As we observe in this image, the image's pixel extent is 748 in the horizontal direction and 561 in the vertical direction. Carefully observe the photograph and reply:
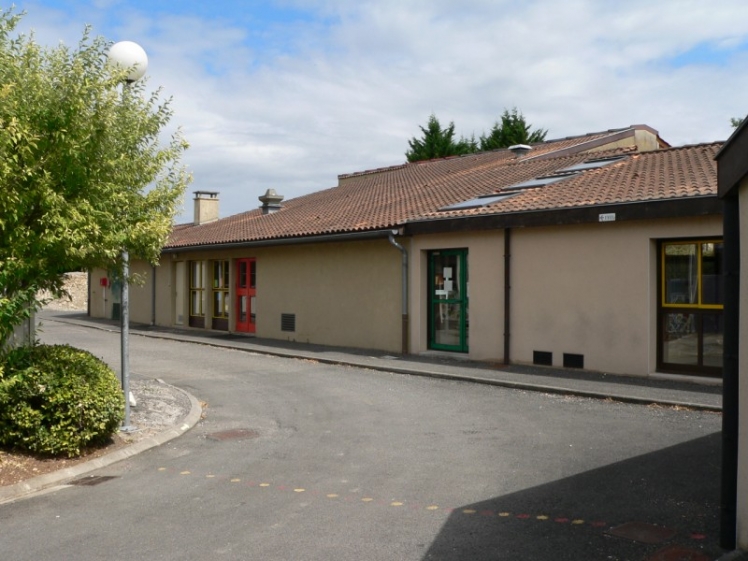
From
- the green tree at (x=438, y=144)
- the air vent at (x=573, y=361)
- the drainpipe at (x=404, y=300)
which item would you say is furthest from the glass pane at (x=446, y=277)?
the green tree at (x=438, y=144)

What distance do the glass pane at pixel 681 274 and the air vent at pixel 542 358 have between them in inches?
93.8

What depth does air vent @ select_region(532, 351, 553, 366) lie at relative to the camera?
14.2 meters

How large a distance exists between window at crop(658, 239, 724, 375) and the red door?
12.6 meters

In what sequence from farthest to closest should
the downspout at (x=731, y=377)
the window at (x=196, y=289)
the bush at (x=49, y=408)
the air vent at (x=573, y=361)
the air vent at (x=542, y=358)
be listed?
the window at (x=196, y=289), the air vent at (x=542, y=358), the air vent at (x=573, y=361), the bush at (x=49, y=408), the downspout at (x=731, y=377)

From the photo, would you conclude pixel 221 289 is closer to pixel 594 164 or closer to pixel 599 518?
pixel 594 164

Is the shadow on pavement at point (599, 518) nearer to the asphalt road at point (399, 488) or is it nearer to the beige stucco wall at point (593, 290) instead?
the asphalt road at point (399, 488)

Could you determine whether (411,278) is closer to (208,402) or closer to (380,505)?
(208,402)

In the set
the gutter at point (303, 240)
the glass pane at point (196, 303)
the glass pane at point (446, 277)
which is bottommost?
the glass pane at point (196, 303)

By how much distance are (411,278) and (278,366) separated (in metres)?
3.48

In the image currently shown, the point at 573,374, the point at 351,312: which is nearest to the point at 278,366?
the point at 351,312

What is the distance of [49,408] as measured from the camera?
7.82 metres

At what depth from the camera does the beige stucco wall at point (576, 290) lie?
12.8 metres

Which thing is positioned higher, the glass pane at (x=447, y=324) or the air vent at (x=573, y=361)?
the glass pane at (x=447, y=324)

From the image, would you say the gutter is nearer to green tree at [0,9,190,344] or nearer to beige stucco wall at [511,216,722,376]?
beige stucco wall at [511,216,722,376]
